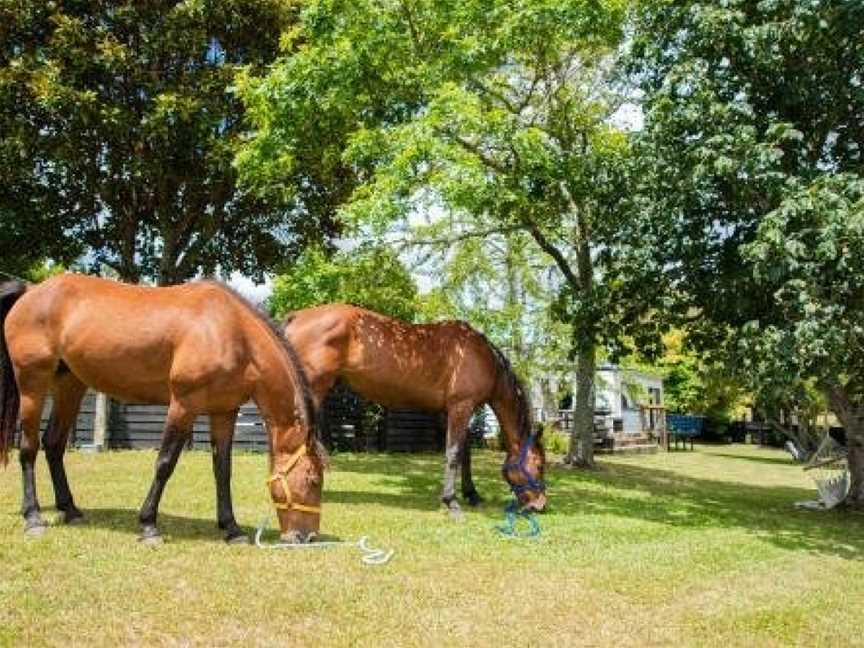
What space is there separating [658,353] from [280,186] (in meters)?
8.56

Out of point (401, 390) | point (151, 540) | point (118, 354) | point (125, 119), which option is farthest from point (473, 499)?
point (125, 119)

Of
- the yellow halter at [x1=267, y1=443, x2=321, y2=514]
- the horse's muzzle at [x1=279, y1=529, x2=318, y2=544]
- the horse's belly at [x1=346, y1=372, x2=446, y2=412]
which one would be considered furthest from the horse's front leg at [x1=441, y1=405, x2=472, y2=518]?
the yellow halter at [x1=267, y1=443, x2=321, y2=514]

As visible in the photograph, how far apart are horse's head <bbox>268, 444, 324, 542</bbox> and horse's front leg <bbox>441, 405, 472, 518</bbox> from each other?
10.5 feet

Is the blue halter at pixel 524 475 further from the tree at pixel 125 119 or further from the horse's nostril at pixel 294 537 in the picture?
the tree at pixel 125 119

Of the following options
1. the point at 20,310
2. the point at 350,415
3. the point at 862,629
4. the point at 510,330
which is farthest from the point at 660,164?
the point at 510,330

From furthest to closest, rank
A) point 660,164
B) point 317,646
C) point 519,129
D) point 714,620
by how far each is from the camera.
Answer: point 519,129
point 660,164
point 714,620
point 317,646

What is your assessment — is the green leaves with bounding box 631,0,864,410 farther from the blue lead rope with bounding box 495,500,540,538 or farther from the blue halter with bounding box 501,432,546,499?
the blue lead rope with bounding box 495,500,540,538

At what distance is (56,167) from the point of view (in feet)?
75.9

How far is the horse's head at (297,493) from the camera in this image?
8.20 metres

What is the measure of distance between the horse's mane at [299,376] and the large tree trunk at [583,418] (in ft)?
44.0

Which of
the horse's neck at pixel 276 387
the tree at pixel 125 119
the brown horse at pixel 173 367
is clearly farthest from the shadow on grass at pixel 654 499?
the tree at pixel 125 119

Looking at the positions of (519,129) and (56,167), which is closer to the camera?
(519,129)

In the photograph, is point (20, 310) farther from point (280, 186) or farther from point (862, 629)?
point (280, 186)

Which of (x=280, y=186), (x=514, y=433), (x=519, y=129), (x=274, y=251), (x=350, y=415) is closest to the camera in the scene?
(x=514, y=433)
